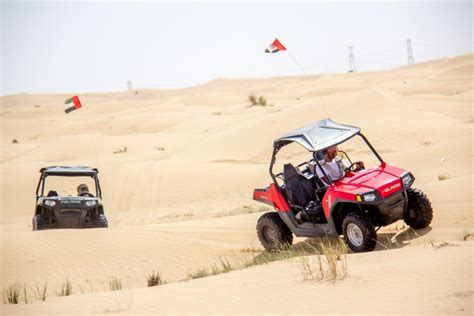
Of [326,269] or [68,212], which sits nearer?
[326,269]

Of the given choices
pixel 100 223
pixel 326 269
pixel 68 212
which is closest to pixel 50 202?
pixel 68 212

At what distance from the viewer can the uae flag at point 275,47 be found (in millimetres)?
15688

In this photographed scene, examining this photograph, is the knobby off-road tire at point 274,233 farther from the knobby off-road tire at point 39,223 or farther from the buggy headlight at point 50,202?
the knobby off-road tire at point 39,223

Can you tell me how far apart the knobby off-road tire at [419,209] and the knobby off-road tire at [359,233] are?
1.22 metres

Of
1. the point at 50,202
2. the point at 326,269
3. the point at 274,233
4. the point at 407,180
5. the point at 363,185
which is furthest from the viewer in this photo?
the point at 50,202

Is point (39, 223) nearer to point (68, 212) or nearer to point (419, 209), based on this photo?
point (68, 212)

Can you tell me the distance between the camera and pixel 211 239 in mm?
11742

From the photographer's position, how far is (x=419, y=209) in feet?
31.1

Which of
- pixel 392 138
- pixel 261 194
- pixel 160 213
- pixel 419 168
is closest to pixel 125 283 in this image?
pixel 261 194

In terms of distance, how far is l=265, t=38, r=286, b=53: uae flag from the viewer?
15688mm

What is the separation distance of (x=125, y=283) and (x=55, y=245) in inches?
105

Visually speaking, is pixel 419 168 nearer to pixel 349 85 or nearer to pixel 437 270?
pixel 437 270

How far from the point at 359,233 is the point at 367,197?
1.64 ft

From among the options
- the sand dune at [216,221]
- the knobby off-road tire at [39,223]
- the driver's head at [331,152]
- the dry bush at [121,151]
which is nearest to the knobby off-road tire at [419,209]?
the sand dune at [216,221]
